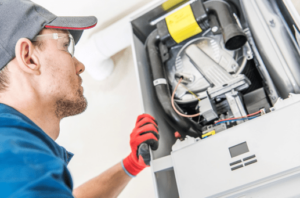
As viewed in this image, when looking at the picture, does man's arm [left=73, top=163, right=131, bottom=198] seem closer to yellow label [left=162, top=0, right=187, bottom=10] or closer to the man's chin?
the man's chin

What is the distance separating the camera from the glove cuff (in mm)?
1074

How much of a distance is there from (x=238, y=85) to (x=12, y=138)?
2.47 feet

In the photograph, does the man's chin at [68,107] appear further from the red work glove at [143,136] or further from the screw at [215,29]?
the screw at [215,29]

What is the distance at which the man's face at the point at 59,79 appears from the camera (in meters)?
0.90

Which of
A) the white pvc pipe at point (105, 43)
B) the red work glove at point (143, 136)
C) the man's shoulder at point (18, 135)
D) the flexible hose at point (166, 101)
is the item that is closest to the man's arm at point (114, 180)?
the red work glove at point (143, 136)

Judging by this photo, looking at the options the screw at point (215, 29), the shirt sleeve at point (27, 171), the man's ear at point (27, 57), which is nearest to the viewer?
the shirt sleeve at point (27, 171)

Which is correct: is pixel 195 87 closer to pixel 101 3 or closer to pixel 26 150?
pixel 26 150

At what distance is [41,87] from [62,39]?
22 cm

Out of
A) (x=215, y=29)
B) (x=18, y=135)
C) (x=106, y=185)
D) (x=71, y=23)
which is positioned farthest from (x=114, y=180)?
(x=215, y=29)

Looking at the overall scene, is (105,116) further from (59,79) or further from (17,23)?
(17,23)

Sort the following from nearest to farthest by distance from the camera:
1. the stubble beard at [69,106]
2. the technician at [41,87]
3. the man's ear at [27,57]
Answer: the technician at [41,87] → the man's ear at [27,57] → the stubble beard at [69,106]

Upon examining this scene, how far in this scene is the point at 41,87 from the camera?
88 centimetres

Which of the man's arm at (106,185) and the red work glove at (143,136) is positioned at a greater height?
the red work glove at (143,136)

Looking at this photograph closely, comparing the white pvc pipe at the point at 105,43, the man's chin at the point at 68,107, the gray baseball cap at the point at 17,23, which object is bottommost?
the man's chin at the point at 68,107
